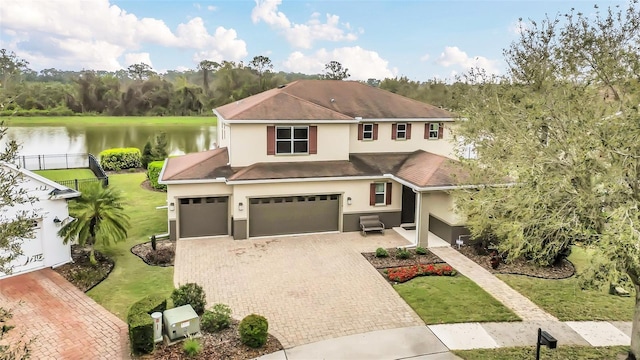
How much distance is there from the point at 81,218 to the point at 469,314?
39.4ft

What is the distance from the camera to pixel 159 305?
35.1 feet

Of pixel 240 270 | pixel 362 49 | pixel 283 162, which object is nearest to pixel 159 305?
pixel 240 270

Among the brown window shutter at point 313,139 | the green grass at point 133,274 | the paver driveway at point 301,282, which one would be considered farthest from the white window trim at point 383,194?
the green grass at point 133,274

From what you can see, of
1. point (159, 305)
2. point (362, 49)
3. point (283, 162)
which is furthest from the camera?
point (362, 49)

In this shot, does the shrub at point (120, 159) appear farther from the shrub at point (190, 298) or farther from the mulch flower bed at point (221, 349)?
the mulch flower bed at point (221, 349)

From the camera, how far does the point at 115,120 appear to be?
65.0 metres

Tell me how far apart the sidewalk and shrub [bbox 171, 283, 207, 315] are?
98.1 inches

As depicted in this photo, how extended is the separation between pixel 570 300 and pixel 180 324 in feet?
34.9

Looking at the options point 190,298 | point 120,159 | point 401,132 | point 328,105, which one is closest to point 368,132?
point 401,132

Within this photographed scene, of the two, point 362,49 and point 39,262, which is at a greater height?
point 362,49

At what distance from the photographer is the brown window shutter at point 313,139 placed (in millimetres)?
19250

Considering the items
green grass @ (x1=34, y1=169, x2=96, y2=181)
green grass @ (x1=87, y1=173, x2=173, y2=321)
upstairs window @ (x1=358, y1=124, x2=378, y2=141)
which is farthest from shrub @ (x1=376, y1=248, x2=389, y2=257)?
green grass @ (x1=34, y1=169, x2=96, y2=181)

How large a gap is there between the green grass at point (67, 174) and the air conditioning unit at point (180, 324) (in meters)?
20.8

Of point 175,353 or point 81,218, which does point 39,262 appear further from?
point 175,353
